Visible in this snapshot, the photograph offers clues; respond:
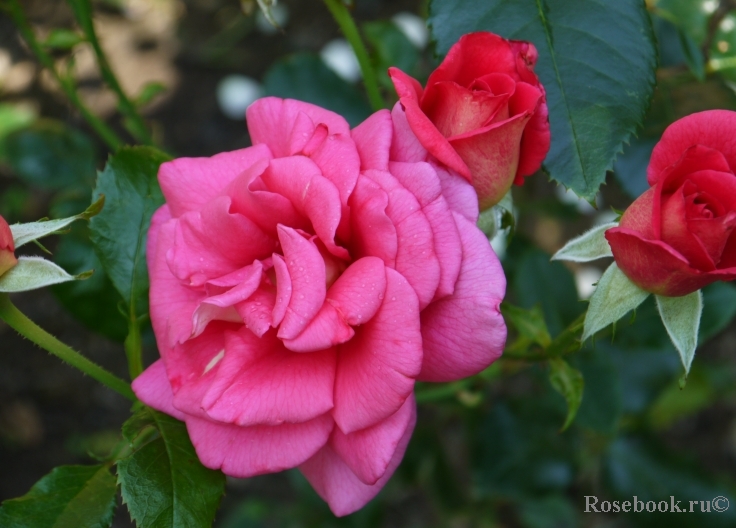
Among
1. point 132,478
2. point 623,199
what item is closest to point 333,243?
point 132,478

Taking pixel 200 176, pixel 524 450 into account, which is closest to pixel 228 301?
pixel 200 176

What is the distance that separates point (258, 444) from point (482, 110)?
306 millimetres

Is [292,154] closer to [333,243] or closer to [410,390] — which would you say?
[333,243]

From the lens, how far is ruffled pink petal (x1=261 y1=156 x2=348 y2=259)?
18.9 inches

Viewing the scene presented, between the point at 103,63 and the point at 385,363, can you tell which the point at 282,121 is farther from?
the point at 103,63

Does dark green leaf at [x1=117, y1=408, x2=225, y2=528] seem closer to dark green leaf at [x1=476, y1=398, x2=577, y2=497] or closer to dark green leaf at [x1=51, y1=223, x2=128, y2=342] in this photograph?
dark green leaf at [x1=51, y1=223, x2=128, y2=342]

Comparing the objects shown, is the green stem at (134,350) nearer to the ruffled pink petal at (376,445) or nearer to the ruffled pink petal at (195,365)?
the ruffled pink petal at (195,365)

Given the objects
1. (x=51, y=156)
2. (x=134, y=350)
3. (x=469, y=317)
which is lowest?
(x=51, y=156)

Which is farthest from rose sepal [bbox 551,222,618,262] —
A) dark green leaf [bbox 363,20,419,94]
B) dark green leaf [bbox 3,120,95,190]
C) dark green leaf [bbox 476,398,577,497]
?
dark green leaf [bbox 3,120,95,190]

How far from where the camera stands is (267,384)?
50cm

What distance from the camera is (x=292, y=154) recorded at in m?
0.53

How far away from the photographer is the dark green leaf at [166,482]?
55 centimetres

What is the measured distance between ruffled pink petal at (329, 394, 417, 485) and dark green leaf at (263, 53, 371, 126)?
0.71 metres

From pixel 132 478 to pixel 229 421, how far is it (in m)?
0.14
